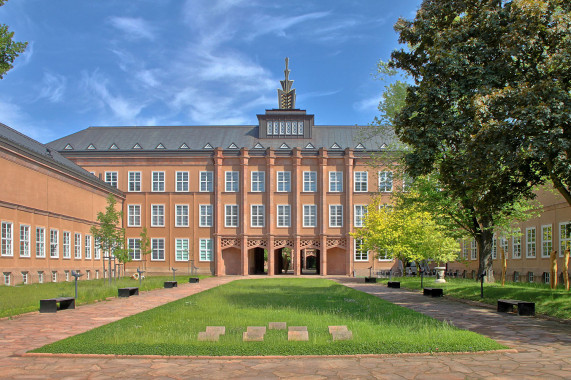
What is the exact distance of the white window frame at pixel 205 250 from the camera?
54.8m

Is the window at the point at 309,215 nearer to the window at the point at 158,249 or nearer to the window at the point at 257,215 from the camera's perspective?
the window at the point at 257,215

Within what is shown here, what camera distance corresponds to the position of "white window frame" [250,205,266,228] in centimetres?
5469

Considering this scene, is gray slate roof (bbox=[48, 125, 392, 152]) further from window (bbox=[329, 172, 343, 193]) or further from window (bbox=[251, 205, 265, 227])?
window (bbox=[251, 205, 265, 227])

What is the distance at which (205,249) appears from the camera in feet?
180

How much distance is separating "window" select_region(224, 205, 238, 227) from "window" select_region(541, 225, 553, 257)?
91.4ft

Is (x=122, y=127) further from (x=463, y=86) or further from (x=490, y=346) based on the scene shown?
(x=490, y=346)

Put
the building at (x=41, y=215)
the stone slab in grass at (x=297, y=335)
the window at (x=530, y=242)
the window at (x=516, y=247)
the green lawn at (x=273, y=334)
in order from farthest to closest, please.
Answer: the window at (x=516, y=247) → the window at (x=530, y=242) → the building at (x=41, y=215) → the stone slab in grass at (x=297, y=335) → the green lawn at (x=273, y=334)

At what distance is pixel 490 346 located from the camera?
35.2ft

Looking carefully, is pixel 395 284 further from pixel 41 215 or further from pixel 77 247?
pixel 77 247

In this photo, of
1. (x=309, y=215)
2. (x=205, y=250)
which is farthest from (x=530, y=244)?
(x=205, y=250)

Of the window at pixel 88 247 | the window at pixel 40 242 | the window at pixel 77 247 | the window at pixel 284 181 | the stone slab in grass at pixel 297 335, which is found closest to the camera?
the stone slab in grass at pixel 297 335

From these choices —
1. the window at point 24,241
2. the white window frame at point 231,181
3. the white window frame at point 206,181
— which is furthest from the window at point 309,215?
the window at point 24,241

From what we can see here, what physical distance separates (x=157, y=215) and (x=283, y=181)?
1265 cm

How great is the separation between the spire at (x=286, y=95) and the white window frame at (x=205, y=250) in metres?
17.8
